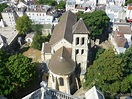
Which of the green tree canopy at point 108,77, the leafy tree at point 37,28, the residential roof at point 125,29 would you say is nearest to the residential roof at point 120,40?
the residential roof at point 125,29

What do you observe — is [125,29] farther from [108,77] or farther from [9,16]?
[9,16]

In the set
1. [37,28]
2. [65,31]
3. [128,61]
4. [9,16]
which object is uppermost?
[65,31]

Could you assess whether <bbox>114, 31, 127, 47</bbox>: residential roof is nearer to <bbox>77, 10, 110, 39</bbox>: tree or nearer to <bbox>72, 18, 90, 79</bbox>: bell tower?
<bbox>77, 10, 110, 39</bbox>: tree

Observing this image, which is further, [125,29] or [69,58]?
[125,29]

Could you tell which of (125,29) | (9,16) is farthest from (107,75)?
(9,16)

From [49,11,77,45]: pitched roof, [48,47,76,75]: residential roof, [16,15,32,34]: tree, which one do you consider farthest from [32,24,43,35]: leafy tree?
[48,47,76,75]: residential roof

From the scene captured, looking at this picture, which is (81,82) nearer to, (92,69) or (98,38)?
(92,69)
